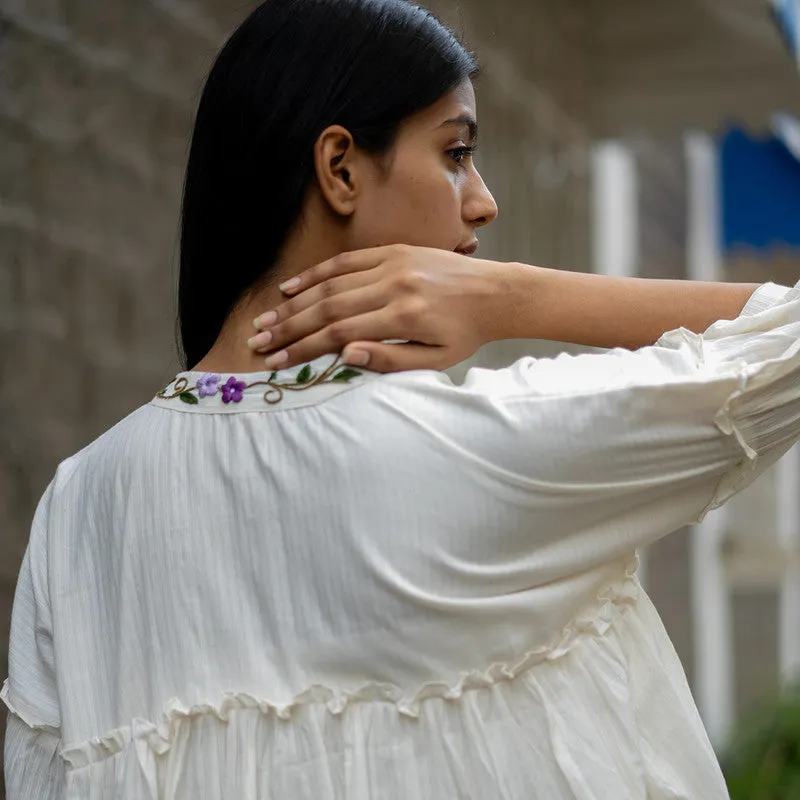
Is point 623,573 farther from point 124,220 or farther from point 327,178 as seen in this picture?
point 124,220

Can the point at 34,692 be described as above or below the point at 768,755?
above

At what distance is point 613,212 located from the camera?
23.1 feet

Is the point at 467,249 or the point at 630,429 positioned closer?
the point at 630,429

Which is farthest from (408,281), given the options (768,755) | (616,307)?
(768,755)

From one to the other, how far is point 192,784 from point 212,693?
97mm

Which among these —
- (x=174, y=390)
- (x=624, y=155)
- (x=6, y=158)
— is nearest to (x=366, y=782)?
(x=174, y=390)

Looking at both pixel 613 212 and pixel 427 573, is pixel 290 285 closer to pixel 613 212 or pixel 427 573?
pixel 427 573

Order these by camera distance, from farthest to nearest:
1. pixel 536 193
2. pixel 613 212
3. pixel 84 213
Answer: pixel 613 212, pixel 536 193, pixel 84 213

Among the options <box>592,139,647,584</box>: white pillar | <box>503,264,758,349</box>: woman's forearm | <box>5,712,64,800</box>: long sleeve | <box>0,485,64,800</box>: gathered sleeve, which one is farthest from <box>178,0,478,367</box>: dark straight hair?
<box>592,139,647,584</box>: white pillar

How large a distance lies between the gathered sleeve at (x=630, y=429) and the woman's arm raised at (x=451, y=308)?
0.26 ft

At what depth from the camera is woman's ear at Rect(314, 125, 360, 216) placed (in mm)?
1429

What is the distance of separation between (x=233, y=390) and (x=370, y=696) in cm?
34

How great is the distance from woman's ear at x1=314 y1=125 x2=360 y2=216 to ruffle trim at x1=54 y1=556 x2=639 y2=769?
0.49 metres

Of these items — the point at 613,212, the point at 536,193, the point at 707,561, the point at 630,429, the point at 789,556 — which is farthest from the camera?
the point at 789,556
